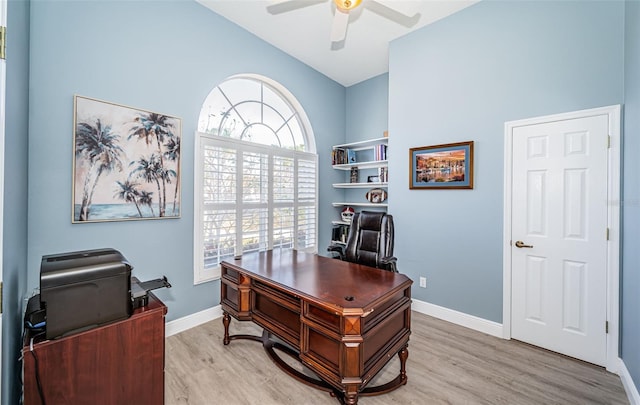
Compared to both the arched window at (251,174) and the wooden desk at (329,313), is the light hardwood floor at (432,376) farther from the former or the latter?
the arched window at (251,174)

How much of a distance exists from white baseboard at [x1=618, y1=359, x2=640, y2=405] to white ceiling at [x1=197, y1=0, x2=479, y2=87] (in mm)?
3429

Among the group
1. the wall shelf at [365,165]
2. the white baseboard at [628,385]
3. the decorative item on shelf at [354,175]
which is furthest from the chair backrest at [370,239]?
the white baseboard at [628,385]

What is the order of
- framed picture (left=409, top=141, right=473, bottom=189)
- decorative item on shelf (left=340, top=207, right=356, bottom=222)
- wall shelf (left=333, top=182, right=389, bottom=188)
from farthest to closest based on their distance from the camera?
decorative item on shelf (left=340, top=207, right=356, bottom=222) < wall shelf (left=333, top=182, right=389, bottom=188) < framed picture (left=409, top=141, right=473, bottom=189)

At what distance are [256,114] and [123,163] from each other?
168 cm

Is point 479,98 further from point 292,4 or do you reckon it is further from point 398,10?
point 292,4

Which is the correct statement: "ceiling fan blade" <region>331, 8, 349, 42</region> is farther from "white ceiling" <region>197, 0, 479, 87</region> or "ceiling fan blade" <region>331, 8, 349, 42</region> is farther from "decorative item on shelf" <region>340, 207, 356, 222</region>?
"decorative item on shelf" <region>340, 207, 356, 222</region>

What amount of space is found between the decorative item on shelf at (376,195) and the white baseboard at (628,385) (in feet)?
8.67

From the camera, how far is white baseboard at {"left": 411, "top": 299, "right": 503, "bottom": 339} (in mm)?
2598

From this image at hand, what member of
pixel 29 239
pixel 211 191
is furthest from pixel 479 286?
pixel 29 239

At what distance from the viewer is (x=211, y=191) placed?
9.27 feet

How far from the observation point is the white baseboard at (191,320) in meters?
2.52

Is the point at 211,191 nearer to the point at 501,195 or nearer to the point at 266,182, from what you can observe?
the point at 266,182

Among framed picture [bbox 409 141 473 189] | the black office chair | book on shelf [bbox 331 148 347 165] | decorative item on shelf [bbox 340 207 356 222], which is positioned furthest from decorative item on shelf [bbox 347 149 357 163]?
the black office chair

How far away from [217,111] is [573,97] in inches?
135
